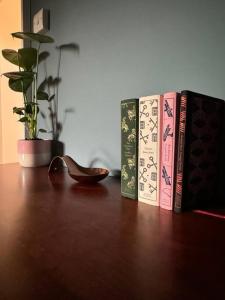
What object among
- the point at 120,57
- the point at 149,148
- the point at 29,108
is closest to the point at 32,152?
the point at 29,108

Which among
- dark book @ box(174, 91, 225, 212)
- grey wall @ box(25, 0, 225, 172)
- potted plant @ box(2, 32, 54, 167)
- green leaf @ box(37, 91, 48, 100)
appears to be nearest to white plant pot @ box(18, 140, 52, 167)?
potted plant @ box(2, 32, 54, 167)

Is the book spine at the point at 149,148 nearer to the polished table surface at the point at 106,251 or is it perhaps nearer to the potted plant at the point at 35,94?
the polished table surface at the point at 106,251

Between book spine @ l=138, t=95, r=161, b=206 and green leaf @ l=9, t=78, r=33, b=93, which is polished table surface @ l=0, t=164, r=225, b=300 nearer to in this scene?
book spine @ l=138, t=95, r=161, b=206

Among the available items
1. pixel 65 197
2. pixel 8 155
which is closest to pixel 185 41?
pixel 65 197

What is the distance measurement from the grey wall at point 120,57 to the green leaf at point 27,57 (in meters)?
0.09

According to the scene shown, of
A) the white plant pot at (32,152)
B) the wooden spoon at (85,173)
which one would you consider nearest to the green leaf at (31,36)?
the white plant pot at (32,152)

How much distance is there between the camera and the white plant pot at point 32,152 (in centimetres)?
112

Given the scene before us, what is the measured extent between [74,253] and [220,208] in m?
0.35

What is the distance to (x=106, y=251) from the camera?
0.36 m

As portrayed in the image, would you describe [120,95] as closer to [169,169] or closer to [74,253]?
[169,169]

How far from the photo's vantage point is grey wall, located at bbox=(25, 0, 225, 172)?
0.63 m

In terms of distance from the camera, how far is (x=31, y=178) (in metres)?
0.90

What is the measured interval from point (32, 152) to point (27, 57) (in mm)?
447

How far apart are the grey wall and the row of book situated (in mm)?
136
